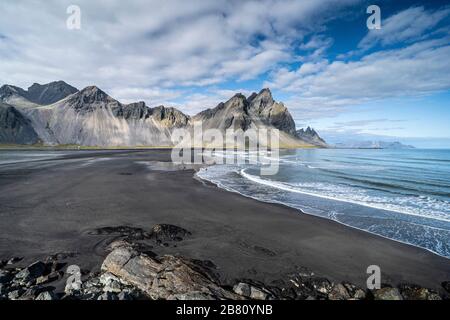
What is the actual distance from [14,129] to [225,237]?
191219 millimetres

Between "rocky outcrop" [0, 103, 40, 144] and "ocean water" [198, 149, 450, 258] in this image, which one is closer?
"ocean water" [198, 149, 450, 258]

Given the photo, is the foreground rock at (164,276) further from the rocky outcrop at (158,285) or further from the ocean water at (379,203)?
the ocean water at (379,203)

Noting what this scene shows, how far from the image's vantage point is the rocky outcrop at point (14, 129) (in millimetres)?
145250

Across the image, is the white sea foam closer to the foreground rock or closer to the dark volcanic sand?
the dark volcanic sand

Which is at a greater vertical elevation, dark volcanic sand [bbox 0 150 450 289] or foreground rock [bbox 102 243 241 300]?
foreground rock [bbox 102 243 241 300]

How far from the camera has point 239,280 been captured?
25.4 ft

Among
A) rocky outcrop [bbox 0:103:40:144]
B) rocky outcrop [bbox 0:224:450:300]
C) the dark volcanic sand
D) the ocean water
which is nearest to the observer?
rocky outcrop [bbox 0:224:450:300]

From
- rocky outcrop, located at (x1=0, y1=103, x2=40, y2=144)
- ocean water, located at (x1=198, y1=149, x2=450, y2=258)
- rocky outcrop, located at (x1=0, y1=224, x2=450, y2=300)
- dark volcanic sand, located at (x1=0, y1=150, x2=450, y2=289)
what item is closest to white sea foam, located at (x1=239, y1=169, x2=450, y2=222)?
ocean water, located at (x1=198, y1=149, x2=450, y2=258)

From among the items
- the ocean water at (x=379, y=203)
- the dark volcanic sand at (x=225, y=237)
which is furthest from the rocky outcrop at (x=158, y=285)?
the ocean water at (x=379, y=203)

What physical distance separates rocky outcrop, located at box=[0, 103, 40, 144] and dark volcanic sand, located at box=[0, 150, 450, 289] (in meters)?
169

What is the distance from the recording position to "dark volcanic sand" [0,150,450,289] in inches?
344
